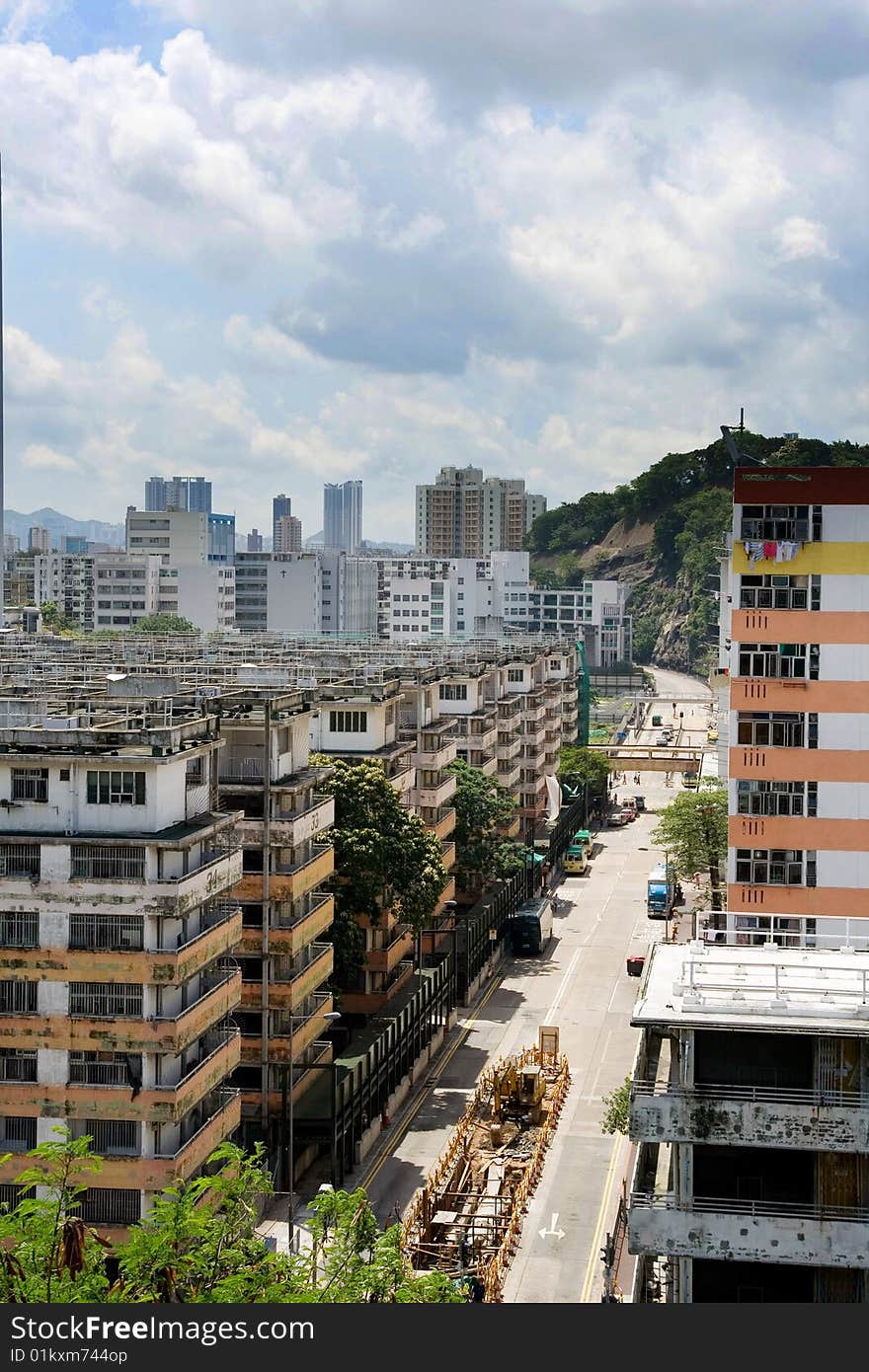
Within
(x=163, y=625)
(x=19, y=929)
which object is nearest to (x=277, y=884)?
(x=19, y=929)

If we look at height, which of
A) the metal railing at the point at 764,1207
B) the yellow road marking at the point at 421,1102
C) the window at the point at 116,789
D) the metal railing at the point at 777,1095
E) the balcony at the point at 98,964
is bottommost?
the yellow road marking at the point at 421,1102

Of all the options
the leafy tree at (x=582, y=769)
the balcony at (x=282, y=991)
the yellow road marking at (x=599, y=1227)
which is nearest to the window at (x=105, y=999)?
the balcony at (x=282, y=991)

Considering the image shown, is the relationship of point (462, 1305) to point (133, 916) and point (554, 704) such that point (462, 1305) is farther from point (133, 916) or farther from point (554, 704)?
point (554, 704)

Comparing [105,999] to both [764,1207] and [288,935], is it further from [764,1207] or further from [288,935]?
[764,1207]

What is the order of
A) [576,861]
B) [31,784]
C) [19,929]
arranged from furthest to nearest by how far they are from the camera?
[576,861] → [31,784] → [19,929]

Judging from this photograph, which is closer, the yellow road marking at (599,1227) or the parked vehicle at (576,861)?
the yellow road marking at (599,1227)

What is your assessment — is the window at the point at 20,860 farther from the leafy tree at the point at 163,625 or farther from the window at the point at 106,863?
the leafy tree at the point at 163,625

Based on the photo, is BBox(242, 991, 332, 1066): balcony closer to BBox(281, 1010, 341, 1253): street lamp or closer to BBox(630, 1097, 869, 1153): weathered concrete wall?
BBox(281, 1010, 341, 1253): street lamp
